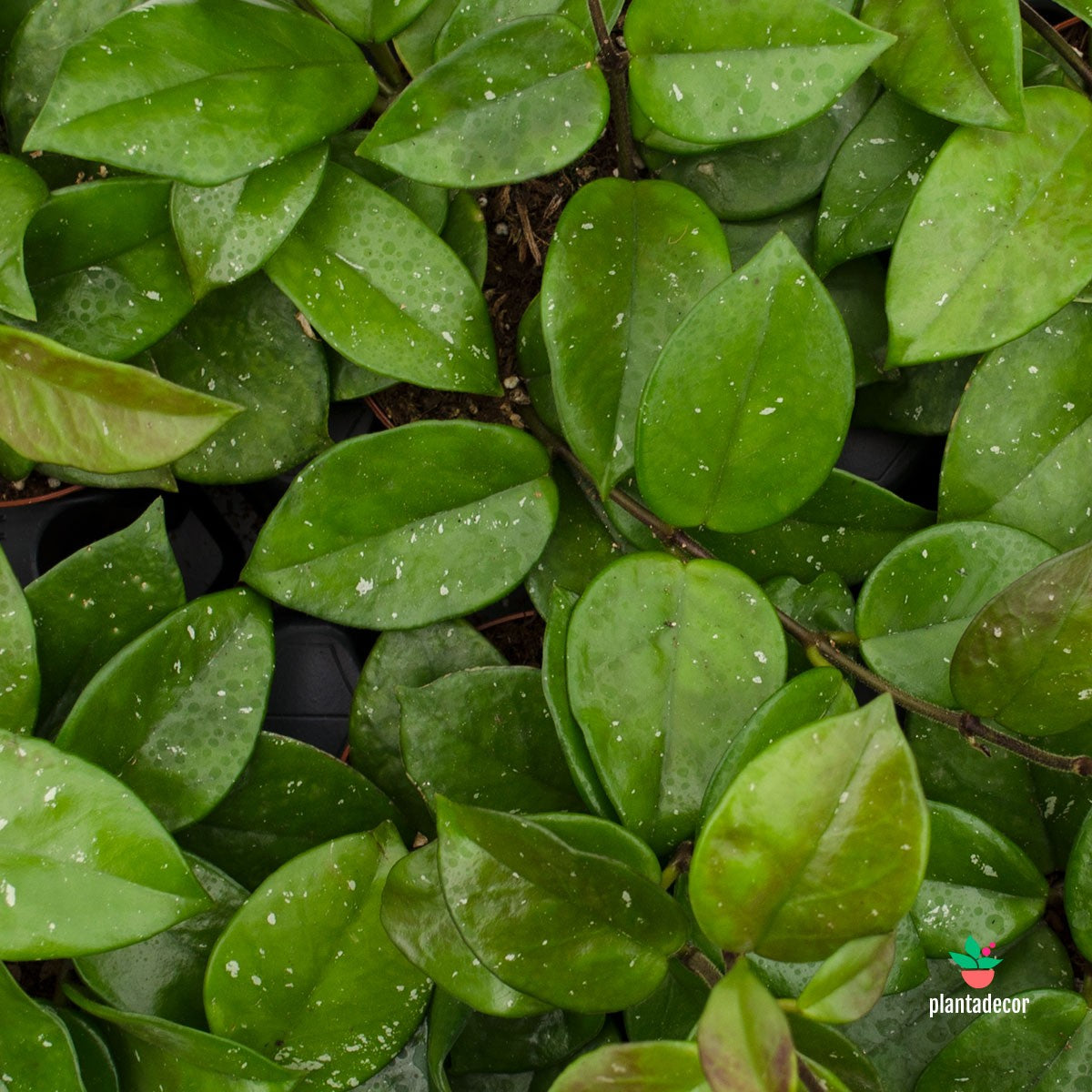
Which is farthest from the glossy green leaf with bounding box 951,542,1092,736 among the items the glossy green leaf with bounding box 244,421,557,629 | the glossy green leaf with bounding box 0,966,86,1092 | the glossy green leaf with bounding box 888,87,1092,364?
the glossy green leaf with bounding box 0,966,86,1092

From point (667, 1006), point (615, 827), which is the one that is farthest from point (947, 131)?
point (667, 1006)

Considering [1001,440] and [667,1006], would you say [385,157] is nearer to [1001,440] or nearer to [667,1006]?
[1001,440]

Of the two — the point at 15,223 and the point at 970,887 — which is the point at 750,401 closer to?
the point at 970,887

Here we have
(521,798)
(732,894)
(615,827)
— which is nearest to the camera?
(732,894)

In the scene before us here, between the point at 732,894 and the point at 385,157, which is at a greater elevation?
the point at 385,157

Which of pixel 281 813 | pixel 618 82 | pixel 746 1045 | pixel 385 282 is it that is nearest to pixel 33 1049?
pixel 281 813
